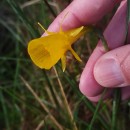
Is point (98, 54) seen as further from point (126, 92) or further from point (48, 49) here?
point (48, 49)

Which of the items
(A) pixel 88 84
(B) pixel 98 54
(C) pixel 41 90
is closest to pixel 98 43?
(B) pixel 98 54

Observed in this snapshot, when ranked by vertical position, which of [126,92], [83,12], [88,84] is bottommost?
[126,92]

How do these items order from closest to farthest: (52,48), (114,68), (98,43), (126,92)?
(52,48) → (114,68) → (98,43) → (126,92)

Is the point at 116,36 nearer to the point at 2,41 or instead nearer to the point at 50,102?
the point at 50,102

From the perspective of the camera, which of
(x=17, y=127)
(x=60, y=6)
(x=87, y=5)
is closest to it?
(x=87, y=5)

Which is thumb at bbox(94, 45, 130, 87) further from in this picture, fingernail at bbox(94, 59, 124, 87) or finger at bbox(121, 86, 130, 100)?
finger at bbox(121, 86, 130, 100)

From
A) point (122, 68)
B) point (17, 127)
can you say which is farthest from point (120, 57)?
point (17, 127)

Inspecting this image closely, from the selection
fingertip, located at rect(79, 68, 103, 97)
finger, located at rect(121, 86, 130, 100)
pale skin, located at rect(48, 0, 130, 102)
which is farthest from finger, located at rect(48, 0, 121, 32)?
finger, located at rect(121, 86, 130, 100)

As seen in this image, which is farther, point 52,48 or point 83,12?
point 83,12
